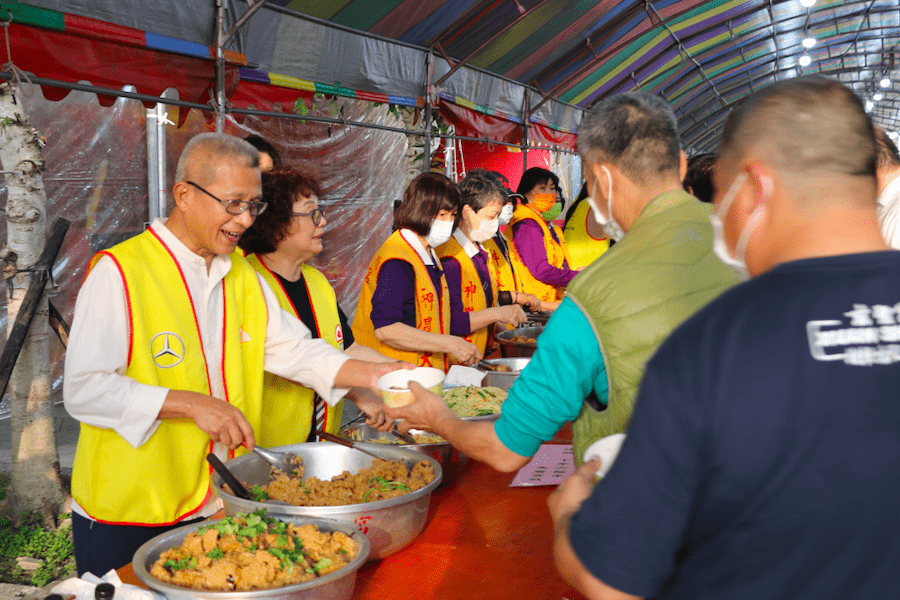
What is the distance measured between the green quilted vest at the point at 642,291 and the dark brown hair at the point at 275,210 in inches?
53.3

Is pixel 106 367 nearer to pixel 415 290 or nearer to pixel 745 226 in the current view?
pixel 745 226

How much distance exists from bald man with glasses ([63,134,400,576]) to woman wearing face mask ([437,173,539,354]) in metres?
1.89

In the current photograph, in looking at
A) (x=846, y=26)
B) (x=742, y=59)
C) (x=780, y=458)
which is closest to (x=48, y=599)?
(x=780, y=458)

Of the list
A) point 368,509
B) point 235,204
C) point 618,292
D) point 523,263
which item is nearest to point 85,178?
point 523,263

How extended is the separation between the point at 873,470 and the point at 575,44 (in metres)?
9.11

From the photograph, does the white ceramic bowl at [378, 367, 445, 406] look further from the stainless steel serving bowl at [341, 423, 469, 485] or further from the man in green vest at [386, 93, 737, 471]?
the man in green vest at [386, 93, 737, 471]

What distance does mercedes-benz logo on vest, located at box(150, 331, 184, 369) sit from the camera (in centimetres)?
188

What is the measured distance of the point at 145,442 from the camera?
183cm

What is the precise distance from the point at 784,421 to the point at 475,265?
11.5 ft

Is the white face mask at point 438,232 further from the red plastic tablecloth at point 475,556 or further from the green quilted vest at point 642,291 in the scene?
the green quilted vest at point 642,291

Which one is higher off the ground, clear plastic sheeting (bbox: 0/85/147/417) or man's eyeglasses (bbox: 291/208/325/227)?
clear plastic sheeting (bbox: 0/85/147/417)

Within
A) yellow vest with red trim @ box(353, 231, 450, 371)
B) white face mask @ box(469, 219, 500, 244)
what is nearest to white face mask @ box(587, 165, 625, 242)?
yellow vest with red trim @ box(353, 231, 450, 371)

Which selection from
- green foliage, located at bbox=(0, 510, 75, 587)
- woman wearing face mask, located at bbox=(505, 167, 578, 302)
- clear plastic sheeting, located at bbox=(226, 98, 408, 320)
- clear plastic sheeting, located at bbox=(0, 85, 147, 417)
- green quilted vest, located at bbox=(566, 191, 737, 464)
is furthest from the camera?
clear plastic sheeting, located at bbox=(226, 98, 408, 320)

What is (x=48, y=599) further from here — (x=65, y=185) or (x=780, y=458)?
(x=65, y=185)
